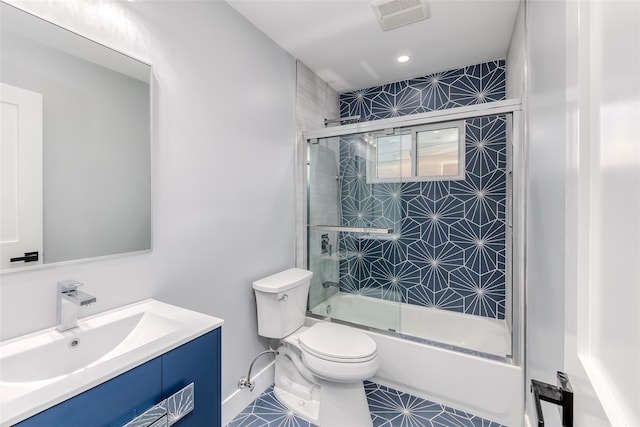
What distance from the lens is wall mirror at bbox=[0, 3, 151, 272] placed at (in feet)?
3.14

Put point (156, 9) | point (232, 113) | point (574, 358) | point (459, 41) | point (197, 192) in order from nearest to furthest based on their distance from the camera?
1. point (574, 358)
2. point (156, 9)
3. point (197, 192)
4. point (232, 113)
5. point (459, 41)

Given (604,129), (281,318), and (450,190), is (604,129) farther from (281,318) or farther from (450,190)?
(450,190)

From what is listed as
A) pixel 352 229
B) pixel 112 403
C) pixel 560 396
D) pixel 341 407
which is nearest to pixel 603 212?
pixel 560 396

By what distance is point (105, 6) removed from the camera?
3.84 feet

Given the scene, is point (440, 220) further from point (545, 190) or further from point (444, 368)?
point (545, 190)

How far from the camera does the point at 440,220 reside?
260 centimetres

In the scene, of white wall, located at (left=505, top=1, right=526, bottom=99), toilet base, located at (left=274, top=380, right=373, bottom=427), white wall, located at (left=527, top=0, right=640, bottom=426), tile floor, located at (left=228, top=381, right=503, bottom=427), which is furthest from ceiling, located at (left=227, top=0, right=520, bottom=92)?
tile floor, located at (left=228, top=381, right=503, bottom=427)

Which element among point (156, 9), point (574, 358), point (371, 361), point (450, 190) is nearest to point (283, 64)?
point (156, 9)

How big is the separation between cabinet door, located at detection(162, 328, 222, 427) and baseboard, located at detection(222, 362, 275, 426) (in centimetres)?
68

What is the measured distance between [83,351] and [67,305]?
0.55 feet

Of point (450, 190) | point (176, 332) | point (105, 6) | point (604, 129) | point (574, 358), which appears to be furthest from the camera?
point (450, 190)

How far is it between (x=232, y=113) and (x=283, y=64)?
2.41 feet

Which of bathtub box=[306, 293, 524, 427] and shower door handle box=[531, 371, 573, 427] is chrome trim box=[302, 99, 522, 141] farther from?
shower door handle box=[531, 371, 573, 427]

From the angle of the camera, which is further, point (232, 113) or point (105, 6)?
point (232, 113)
